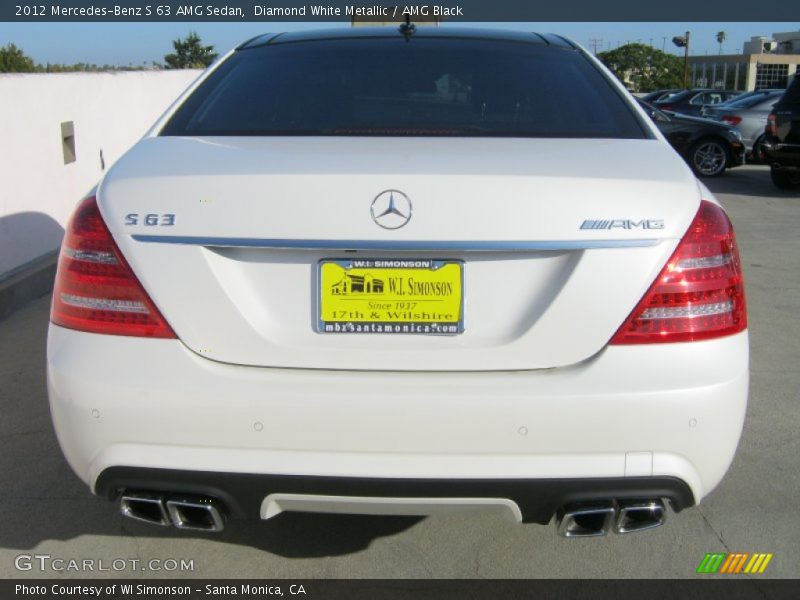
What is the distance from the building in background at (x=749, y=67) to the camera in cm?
7744

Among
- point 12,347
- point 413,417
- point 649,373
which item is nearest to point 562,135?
point 649,373

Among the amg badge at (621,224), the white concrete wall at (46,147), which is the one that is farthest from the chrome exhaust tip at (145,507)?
the white concrete wall at (46,147)

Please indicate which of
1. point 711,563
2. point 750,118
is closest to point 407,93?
point 711,563

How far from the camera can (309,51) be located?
10.4 ft

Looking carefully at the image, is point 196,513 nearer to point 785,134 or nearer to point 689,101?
point 785,134

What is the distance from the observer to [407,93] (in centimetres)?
290

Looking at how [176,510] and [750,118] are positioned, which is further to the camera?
[750,118]

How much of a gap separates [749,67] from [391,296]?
276 ft

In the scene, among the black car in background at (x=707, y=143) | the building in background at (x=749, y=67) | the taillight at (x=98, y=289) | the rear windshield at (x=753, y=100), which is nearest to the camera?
the taillight at (x=98, y=289)

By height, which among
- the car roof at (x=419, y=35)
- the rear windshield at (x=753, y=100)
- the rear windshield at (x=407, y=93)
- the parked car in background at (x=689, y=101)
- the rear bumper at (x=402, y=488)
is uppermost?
the car roof at (x=419, y=35)

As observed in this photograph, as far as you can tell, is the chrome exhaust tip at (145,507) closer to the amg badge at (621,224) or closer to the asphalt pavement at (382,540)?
the asphalt pavement at (382,540)

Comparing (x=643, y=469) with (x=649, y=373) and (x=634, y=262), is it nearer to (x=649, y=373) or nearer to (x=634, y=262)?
(x=649, y=373)

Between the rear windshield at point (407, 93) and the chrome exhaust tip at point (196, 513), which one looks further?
the rear windshield at point (407, 93)

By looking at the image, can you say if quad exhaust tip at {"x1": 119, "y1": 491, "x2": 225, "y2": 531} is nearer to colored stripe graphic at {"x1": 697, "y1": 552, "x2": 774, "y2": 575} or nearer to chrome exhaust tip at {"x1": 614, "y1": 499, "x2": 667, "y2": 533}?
chrome exhaust tip at {"x1": 614, "y1": 499, "x2": 667, "y2": 533}
